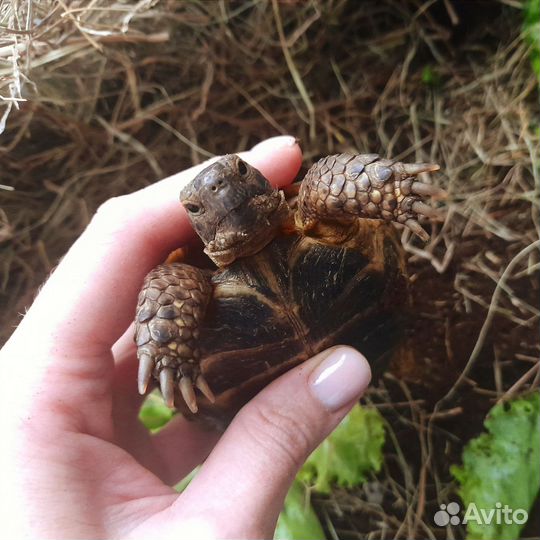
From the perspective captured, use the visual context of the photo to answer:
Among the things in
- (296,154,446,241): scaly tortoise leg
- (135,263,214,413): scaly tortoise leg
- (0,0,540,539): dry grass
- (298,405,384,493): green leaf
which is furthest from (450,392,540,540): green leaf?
(135,263,214,413): scaly tortoise leg

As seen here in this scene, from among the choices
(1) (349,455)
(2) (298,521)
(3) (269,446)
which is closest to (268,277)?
(3) (269,446)

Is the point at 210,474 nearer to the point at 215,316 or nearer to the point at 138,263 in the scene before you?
the point at 215,316

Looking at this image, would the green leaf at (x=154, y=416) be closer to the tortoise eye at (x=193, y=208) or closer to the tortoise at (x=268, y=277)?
the tortoise at (x=268, y=277)

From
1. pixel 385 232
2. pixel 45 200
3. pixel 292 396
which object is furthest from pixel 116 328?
pixel 45 200

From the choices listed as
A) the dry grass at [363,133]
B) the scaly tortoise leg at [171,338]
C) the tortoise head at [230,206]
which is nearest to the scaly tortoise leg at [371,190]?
the tortoise head at [230,206]

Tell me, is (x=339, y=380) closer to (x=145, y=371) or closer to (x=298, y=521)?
(x=145, y=371)

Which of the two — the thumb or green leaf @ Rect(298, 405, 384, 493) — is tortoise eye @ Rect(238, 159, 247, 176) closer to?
the thumb
